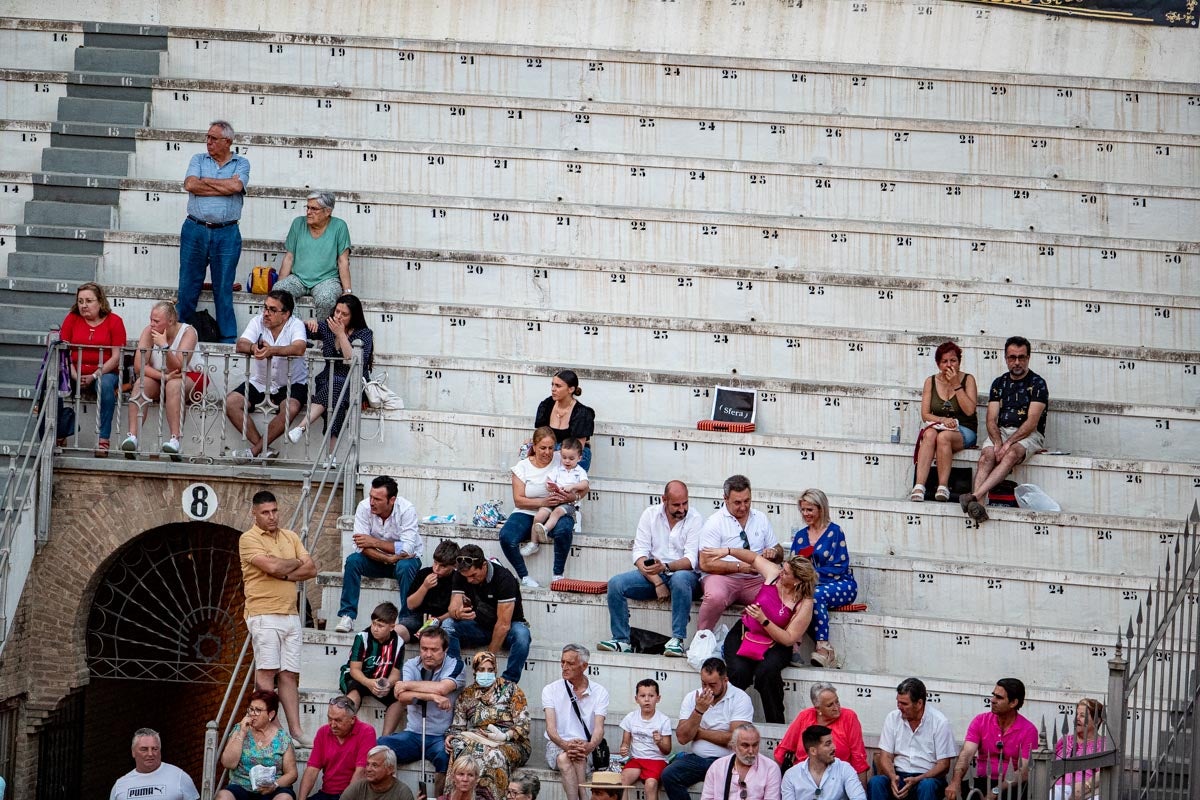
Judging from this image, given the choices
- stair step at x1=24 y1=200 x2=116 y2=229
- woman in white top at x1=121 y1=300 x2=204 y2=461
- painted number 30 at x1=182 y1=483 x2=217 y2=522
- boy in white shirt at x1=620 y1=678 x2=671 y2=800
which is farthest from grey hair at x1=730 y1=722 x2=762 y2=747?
stair step at x1=24 y1=200 x2=116 y2=229

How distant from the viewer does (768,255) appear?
53.6 feet

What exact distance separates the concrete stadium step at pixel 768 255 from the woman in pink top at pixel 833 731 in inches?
196

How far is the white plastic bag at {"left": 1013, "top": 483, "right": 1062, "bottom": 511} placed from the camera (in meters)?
14.0

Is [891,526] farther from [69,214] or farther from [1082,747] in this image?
[69,214]

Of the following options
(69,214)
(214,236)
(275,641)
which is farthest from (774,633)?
(69,214)

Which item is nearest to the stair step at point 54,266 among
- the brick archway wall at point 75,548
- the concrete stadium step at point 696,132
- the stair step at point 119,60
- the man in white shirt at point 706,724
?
the concrete stadium step at point 696,132

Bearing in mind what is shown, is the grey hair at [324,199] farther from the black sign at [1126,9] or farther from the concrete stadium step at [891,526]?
the black sign at [1126,9]

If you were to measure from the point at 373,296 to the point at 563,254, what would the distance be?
171 cm

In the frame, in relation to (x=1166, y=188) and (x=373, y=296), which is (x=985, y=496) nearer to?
(x=1166, y=188)

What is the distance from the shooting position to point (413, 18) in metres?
18.9

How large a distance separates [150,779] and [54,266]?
5.42 m

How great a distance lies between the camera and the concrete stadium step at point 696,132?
17.0 m

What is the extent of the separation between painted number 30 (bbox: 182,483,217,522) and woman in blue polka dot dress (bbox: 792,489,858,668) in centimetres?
450

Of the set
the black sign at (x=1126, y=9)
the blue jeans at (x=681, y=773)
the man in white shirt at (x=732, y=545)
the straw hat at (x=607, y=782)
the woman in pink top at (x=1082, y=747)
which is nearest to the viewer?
the woman in pink top at (x=1082, y=747)
